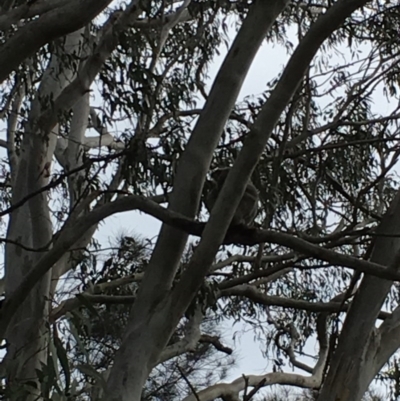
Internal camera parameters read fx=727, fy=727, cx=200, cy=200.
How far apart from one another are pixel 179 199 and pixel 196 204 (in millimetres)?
55

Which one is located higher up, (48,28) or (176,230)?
(48,28)

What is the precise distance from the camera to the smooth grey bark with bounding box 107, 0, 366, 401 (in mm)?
2027

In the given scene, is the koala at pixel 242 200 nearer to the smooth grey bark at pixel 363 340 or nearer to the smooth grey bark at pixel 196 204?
the smooth grey bark at pixel 196 204

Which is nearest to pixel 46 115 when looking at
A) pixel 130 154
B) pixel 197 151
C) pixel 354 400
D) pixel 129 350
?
pixel 130 154

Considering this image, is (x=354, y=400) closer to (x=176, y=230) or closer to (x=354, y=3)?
(x=176, y=230)

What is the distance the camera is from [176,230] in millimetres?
2188

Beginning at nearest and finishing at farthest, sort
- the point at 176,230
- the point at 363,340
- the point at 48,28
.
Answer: the point at 48,28, the point at 176,230, the point at 363,340

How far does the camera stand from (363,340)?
248 cm

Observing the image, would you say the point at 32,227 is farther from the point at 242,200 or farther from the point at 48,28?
the point at 48,28

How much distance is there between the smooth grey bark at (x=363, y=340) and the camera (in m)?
2.44

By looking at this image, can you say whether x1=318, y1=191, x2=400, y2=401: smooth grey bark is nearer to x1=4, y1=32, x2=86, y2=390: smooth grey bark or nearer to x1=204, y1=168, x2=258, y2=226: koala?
x1=204, y1=168, x2=258, y2=226: koala

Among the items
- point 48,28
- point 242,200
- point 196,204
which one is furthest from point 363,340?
point 48,28

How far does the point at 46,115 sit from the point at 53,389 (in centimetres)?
172

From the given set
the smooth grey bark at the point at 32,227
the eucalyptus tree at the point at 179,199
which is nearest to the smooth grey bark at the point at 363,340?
the eucalyptus tree at the point at 179,199
